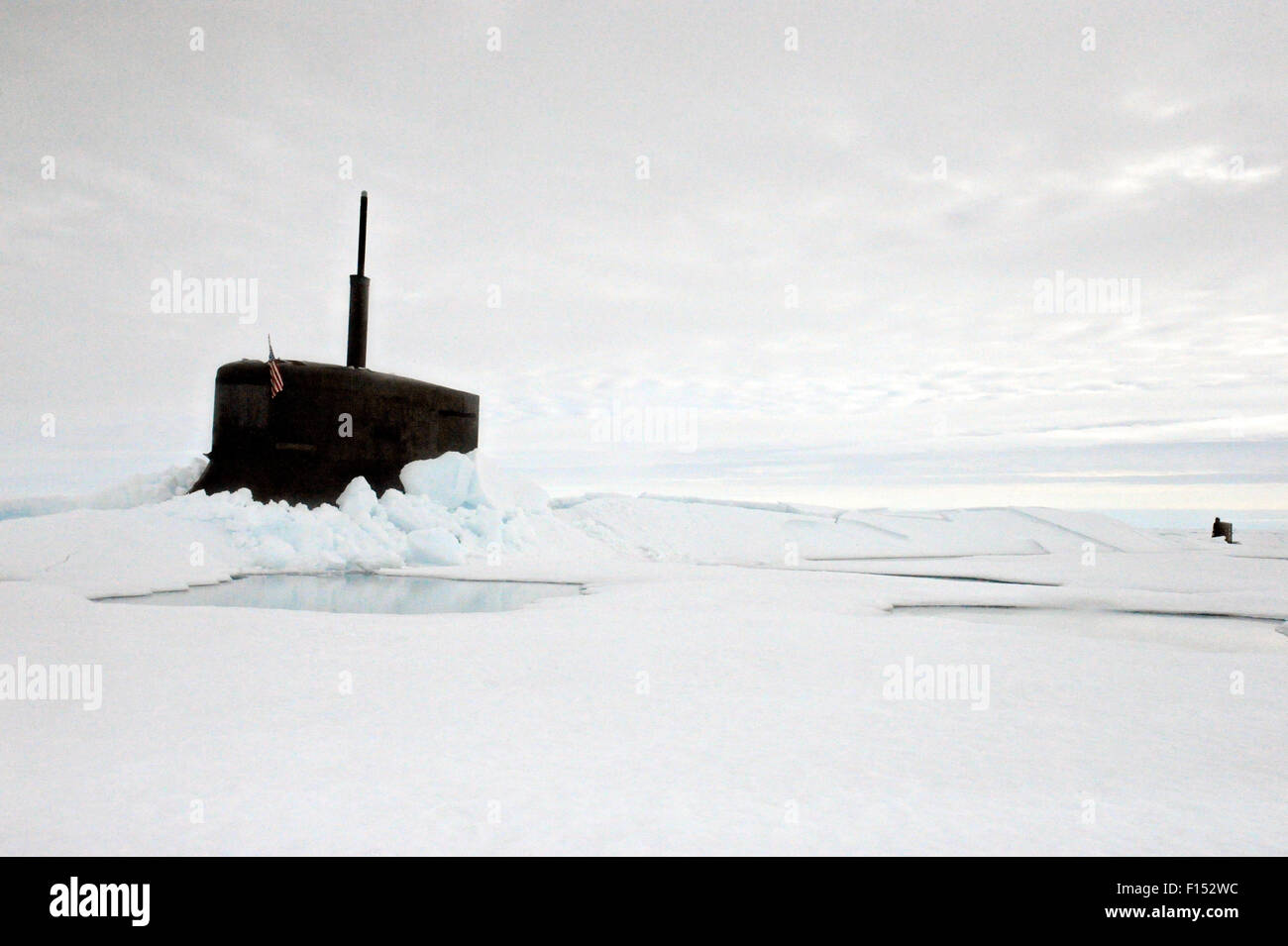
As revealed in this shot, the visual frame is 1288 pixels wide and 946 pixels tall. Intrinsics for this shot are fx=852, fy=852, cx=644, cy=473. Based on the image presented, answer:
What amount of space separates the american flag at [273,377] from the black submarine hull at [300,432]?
0.07 m

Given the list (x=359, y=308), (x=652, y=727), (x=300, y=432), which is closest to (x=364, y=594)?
(x=300, y=432)

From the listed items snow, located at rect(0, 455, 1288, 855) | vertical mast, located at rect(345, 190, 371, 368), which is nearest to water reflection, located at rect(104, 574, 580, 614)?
snow, located at rect(0, 455, 1288, 855)

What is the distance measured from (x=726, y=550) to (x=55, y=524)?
479 inches

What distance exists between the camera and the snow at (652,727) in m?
2.78

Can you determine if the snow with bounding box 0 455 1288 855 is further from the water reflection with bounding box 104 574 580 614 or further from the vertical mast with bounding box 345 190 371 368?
the vertical mast with bounding box 345 190 371 368

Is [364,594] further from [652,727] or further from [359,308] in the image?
[359,308]

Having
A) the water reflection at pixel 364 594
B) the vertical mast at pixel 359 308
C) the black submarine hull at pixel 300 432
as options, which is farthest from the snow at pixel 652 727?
the vertical mast at pixel 359 308

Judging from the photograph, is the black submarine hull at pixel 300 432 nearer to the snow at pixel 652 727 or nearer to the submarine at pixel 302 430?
the submarine at pixel 302 430

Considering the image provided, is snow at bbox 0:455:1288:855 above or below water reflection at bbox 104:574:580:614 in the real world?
below

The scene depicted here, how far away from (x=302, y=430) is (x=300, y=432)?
1.7 inches

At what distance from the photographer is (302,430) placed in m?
13.6

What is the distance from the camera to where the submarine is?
13.5 m

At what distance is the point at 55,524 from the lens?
12016 mm

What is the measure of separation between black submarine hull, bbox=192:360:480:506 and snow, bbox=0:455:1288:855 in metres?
3.52
